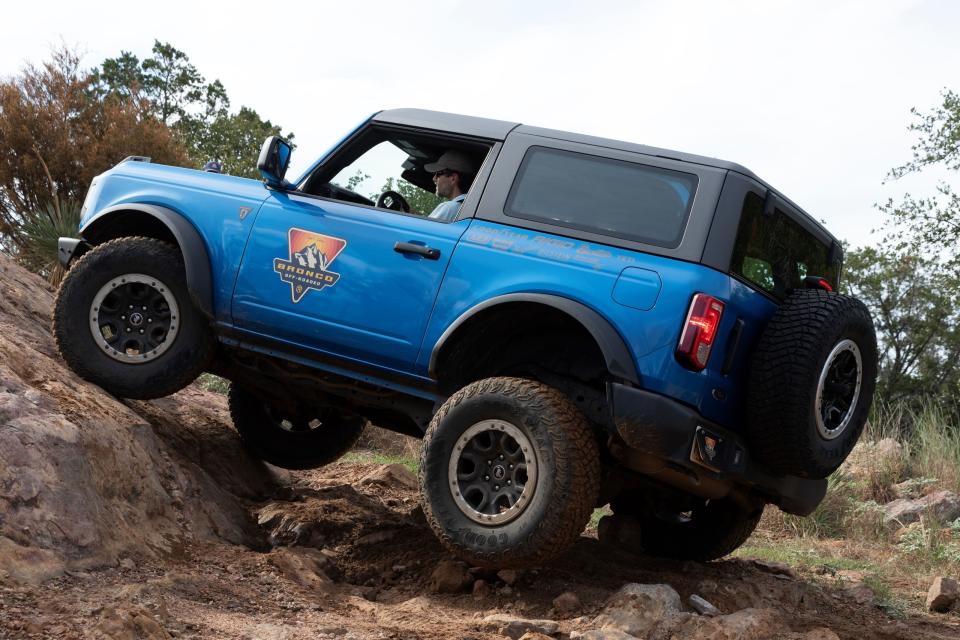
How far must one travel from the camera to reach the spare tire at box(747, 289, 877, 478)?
13.4 feet

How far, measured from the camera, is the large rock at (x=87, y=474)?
161 inches

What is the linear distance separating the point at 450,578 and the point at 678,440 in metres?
1.32

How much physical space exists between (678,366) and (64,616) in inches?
99.1

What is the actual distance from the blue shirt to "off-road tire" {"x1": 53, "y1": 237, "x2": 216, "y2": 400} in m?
1.44

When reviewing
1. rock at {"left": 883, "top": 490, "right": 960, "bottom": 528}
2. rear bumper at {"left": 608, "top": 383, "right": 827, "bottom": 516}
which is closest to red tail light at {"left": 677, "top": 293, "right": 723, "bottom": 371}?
rear bumper at {"left": 608, "top": 383, "right": 827, "bottom": 516}

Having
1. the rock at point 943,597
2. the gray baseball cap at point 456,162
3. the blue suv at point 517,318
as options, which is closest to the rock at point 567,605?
the blue suv at point 517,318

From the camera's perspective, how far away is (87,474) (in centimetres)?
449

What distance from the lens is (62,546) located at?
407cm

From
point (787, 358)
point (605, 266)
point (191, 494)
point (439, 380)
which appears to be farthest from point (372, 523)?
point (787, 358)

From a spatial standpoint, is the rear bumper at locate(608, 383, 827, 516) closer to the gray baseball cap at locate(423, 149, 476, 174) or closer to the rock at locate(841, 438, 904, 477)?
the gray baseball cap at locate(423, 149, 476, 174)

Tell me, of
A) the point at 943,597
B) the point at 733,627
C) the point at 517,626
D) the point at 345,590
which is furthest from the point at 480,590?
the point at 943,597

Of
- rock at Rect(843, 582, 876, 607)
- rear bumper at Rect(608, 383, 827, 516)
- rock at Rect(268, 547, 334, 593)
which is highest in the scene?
rear bumper at Rect(608, 383, 827, 516)

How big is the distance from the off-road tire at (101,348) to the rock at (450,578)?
176 cm

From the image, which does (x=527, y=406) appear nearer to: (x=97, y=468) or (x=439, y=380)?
(x=439, y=380)
